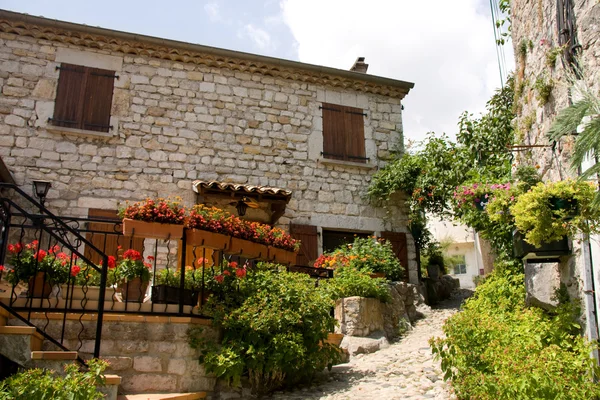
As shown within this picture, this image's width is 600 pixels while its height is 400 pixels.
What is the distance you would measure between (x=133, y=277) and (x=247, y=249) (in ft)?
4.20

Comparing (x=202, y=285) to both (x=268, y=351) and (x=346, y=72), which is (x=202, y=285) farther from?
(x=346, y=72)

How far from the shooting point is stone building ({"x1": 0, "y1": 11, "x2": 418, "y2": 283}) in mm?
9406

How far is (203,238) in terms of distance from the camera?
5879 mm

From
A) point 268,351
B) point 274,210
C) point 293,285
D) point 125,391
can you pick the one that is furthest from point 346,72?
point 125,391

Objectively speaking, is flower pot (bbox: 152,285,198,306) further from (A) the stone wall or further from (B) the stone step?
(B) the stone step

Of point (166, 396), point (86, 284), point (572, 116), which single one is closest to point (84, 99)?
point (86, 284)

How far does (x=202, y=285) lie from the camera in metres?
5.83

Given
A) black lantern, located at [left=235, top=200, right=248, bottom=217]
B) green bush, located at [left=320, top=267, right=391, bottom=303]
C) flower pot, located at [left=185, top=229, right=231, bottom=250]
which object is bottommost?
green bush, located at [left=320, top=267, right=391, bottom=303]

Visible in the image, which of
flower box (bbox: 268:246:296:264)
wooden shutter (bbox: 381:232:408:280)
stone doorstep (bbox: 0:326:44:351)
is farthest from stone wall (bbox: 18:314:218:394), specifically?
wooden shutter (bbox: 381:232:408:280)

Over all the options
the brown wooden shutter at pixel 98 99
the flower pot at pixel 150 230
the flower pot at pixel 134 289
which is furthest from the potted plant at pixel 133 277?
the brown wooden shutter at pixel 98 99

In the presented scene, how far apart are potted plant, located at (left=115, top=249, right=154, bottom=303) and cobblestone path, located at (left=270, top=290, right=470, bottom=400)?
174cm

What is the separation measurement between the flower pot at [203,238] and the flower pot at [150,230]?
11 cm

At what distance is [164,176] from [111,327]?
4.91 m

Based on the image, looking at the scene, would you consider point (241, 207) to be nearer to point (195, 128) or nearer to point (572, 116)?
point (195, 128)
